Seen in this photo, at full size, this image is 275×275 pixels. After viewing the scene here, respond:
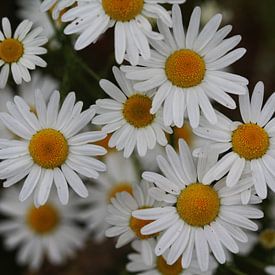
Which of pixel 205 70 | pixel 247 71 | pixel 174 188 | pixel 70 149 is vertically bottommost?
pixel 247 71

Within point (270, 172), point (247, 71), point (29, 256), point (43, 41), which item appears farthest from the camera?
point (247, 71)

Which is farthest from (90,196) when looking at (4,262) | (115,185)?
(4,262)

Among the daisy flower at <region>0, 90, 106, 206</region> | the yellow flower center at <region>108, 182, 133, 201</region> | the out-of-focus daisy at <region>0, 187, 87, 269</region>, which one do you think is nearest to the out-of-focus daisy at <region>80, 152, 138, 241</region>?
the yellow flower center at <region>108, 182, 133, 201</region>

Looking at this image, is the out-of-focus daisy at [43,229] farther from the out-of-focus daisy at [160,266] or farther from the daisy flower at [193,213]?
the daisy flower at [193,213]

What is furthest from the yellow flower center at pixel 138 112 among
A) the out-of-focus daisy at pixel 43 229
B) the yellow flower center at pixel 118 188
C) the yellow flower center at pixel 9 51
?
the out-of-focus daisy at pixel 43 229

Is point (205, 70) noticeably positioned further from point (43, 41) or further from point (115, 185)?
point (115, 185)

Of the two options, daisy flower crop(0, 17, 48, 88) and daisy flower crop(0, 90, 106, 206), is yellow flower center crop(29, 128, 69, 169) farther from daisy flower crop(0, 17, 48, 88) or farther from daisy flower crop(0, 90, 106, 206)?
daisy flower crop(0, 17, 48, 88)
